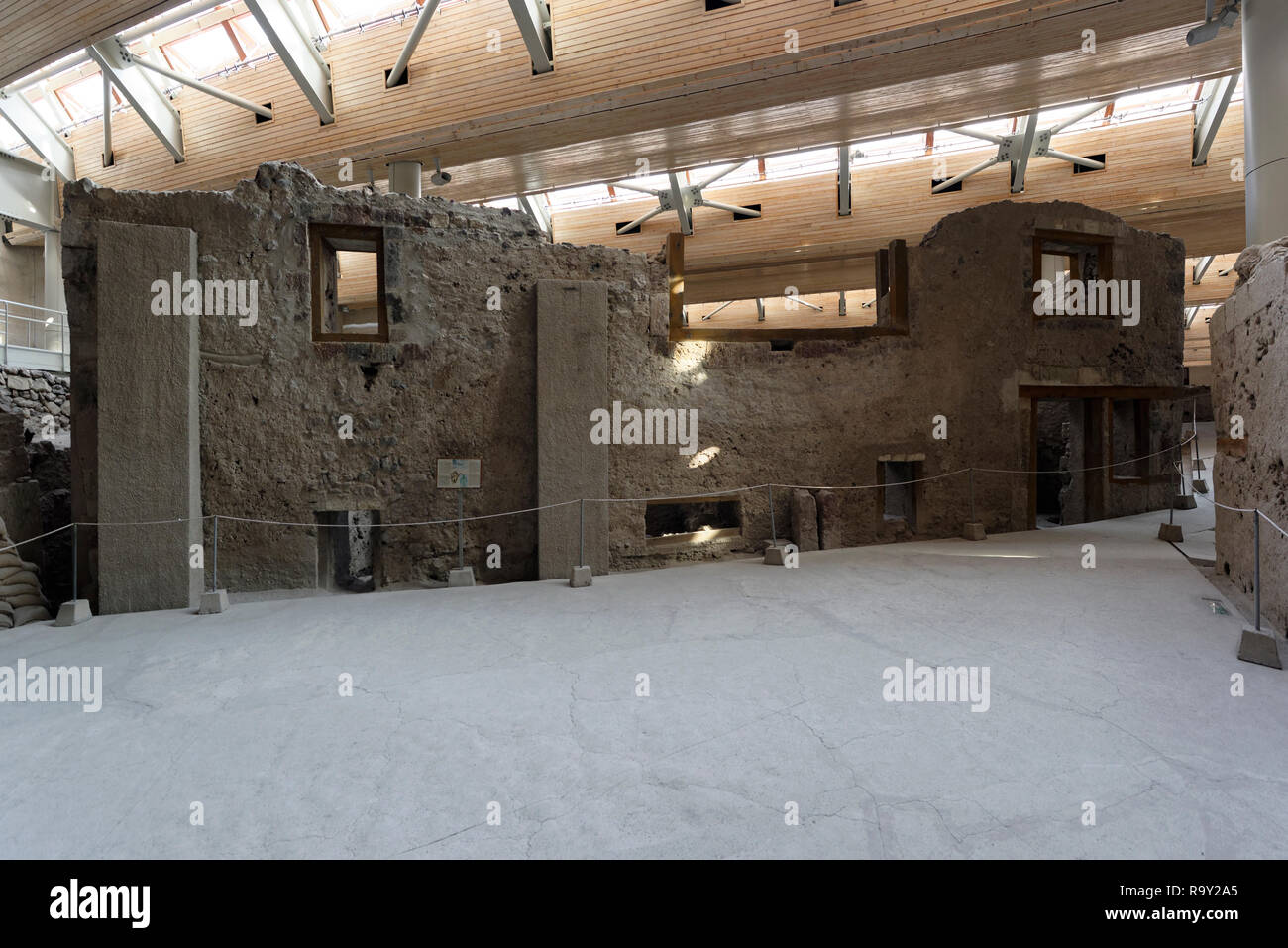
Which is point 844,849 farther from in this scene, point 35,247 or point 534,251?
point 35,247

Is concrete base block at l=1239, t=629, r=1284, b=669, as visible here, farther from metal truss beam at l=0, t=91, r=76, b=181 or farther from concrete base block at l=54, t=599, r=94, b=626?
metal truss beam at l=0, t=91, r=76, b=181

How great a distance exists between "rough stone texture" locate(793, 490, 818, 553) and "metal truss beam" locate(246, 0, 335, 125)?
11.7m

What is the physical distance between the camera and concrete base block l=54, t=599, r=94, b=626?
573 cm

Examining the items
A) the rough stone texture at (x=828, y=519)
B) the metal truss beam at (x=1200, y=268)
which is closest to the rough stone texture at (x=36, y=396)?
the rough stone texture at (x=828, y=519)

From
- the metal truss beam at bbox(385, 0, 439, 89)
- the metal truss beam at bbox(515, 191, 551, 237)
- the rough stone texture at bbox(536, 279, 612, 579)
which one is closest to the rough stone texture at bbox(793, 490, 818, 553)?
the rough stone texture at bbox(536, 279, 612, 579)

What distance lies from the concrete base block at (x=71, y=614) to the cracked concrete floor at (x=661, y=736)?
17cm

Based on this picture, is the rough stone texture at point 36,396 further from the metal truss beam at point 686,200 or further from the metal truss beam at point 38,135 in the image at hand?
the metal truss beam at point 686,200

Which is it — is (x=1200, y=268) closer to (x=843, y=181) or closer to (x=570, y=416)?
(x=843, y=181)

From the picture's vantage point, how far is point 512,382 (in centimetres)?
809

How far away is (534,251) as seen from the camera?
827 cm

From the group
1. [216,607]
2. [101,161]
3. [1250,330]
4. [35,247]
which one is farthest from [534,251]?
[35,247]

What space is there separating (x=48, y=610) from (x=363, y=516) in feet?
19.1

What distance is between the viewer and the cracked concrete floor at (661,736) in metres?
2.52

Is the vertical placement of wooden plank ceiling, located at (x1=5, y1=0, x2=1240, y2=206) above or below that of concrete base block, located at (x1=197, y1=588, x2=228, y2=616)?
above
